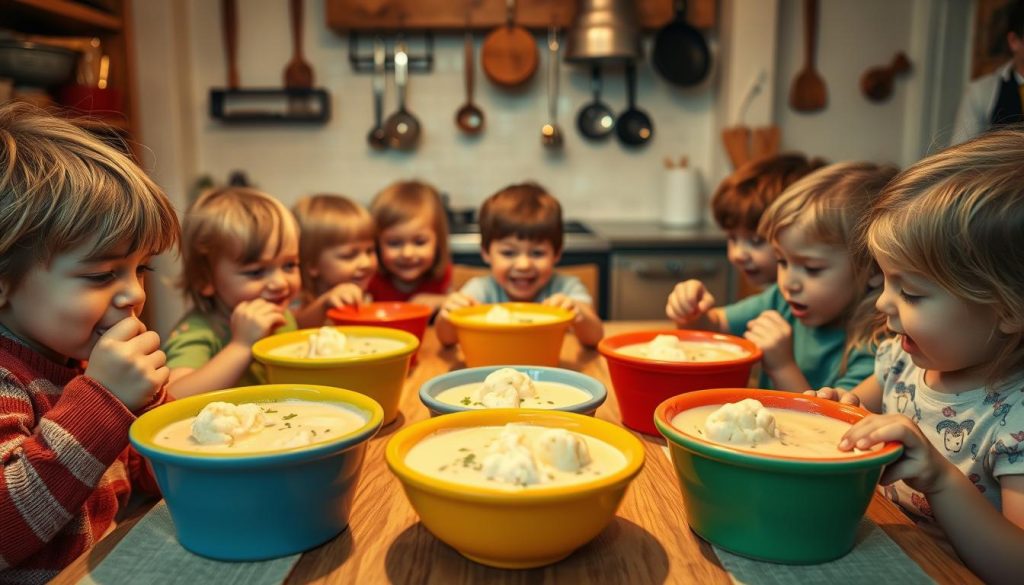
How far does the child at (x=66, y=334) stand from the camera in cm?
86

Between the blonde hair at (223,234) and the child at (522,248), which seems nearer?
the blonde hair at (223,234)

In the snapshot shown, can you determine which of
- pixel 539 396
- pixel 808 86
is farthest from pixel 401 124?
pixel 539 396

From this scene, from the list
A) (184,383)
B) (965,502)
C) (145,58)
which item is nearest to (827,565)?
(965,502)

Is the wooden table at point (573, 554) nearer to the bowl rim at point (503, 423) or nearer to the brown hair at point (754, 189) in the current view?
the bowl rim at point (503, 423)

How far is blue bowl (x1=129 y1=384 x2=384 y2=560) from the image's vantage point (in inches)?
28.4

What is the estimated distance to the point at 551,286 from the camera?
6.77ft

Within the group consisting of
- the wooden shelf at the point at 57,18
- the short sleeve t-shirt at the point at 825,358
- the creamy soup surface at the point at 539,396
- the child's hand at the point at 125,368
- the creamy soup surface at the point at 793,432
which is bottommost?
the short sleeve t-shirt at the point at 825,358

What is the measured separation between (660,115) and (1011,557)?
339 centimetres

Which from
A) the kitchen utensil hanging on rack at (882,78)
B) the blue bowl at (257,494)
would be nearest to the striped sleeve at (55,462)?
the blue bowl at (257,494)

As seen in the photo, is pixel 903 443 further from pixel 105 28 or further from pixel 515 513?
pixel 105 28

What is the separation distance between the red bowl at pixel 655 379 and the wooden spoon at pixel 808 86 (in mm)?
3060

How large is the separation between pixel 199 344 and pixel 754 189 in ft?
4.27

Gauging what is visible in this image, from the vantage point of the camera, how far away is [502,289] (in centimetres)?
208

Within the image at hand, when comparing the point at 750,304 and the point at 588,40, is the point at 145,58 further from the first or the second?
the point at 750,304
